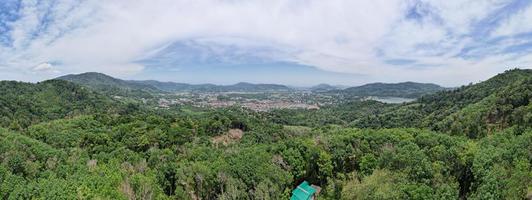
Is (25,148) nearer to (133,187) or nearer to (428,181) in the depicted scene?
(133,187)

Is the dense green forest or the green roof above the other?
the dense green forest

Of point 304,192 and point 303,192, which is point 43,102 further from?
point 304,192

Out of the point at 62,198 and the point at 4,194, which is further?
the point at 4,194

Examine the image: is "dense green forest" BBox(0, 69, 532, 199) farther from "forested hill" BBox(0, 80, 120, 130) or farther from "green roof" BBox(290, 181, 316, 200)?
"forested hill" BBox(0, 80, 120, 130)

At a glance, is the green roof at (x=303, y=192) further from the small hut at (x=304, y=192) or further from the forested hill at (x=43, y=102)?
the forested hill at (x=43, y=102)

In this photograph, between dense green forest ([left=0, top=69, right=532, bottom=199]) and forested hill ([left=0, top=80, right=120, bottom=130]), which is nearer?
Result: dense green forest ([left=0, top=69, right=532, bottom=199])

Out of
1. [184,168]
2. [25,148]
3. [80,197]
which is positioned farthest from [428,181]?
[25,148]

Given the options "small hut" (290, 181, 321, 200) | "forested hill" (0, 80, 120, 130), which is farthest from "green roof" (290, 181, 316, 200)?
"forested hill" (0, 80, 120, 130)

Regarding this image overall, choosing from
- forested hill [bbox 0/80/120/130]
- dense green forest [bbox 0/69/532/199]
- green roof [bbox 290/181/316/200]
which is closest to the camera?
dense green forest [bbox 0/69/532/199]

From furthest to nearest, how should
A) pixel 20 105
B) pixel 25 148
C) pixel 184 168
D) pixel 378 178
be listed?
pixel 20 105 → pixel 25 148 → pixel 184 168 → pixel 378 178
